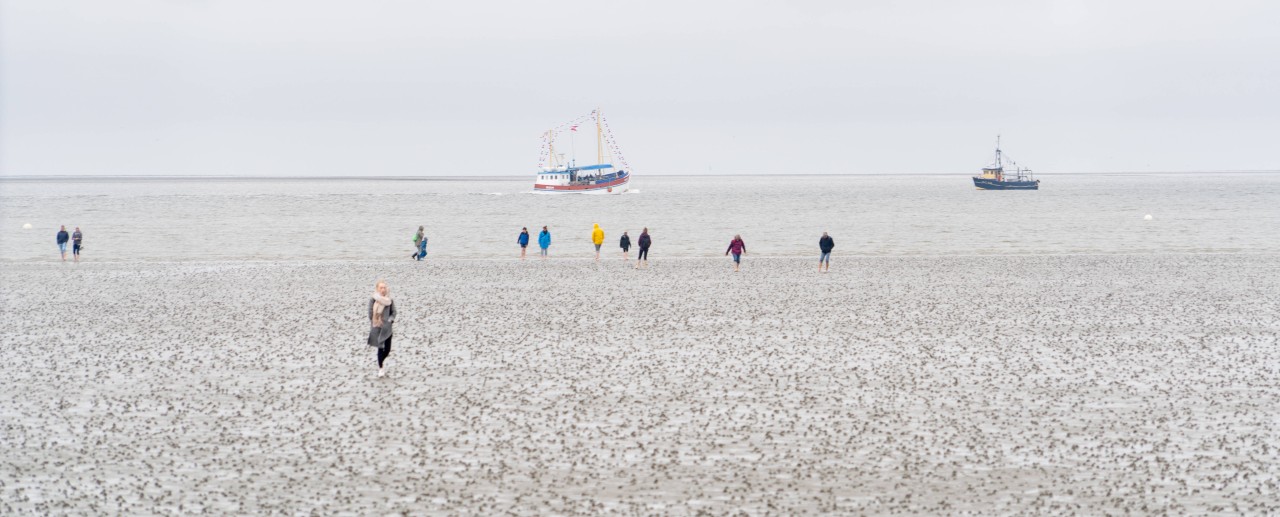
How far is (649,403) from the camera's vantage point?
53.9ft

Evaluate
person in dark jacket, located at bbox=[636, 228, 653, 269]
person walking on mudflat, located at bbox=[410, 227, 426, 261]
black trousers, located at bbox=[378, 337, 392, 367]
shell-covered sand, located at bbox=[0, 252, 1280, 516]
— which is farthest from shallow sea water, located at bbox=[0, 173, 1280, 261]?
black trousers, located at bbox=[378, 337, 392, 367]

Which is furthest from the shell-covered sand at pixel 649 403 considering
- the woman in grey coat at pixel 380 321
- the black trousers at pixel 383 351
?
the woman in grey coat at pixel 380 321

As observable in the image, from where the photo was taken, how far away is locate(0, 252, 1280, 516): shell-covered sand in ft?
40.1

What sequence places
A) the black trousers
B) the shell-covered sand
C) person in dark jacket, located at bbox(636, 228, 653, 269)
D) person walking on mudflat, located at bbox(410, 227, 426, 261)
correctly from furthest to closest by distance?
person walking on mudflat, located at bbox(410, 227, 426, 261) → person in dark jacket, located at bbox(636, 228, 653, 269) → the black trousers → the shell-covered sand

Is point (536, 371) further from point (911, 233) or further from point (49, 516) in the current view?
point (911, 233)

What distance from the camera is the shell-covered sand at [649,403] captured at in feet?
40.1

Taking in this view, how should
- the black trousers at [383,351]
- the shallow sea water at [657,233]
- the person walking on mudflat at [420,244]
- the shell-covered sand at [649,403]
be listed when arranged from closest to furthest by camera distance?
the shell-covered sand at [649,403]
the black trousers at [383,351]
the person walking on mudflat at [420,244]
the shallow sea water at [657,233]

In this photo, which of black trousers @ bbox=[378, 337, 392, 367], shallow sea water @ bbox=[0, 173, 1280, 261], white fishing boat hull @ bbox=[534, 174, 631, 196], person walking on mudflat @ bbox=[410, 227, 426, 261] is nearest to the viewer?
black trousers @ bbox=[378, 337, 392, 367]

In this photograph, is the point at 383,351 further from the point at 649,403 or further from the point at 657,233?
the point at 657,233

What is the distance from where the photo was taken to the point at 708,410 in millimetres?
16047

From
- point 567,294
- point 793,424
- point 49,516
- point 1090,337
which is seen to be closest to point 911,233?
point 567,294

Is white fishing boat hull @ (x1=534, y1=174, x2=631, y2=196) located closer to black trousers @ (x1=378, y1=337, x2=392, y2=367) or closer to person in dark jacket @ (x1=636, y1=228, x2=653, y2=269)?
person in dark jacket @ (x1=636, y1=228, x2=653, y2=269)

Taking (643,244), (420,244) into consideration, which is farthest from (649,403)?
(420,244)

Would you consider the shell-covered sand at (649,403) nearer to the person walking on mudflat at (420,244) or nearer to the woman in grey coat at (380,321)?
the woman in grey coat at (380,321)
